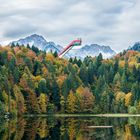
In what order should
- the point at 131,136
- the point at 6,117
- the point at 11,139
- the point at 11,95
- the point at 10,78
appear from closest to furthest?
the point at 11,139 → the point at 131,136 → the point at 6,117 → the point at 11,95 → the point at 10,78

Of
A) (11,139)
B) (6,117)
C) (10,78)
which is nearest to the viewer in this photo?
(11,139)

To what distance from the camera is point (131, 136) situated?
91938 millimetres

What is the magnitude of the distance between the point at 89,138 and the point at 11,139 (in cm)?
1280

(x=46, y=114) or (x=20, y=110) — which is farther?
(x=46, y=114)

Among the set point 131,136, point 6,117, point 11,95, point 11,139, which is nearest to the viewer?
point 11,139

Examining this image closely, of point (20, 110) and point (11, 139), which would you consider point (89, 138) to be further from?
point (20, 110)

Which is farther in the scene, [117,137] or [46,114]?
[46,114]

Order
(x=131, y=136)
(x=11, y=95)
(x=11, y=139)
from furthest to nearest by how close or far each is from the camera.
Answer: (x=11, y=95)
(x=131, y=136)
(x=11, y=139)

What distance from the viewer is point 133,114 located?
197 m

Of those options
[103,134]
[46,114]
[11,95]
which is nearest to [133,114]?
[46,114]

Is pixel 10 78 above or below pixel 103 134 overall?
above

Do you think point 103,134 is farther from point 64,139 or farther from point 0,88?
point 0,88

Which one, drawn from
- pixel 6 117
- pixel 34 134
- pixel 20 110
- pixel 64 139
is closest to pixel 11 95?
pixel 20 110

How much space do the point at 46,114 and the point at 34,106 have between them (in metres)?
5.36
